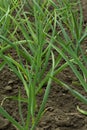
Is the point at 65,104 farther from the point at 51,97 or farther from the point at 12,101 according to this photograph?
the point at 12,101

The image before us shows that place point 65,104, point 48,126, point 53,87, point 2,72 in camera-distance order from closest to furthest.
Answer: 1. point 48,126
2. point 65,104
3. point 53,87
4. point 2,72

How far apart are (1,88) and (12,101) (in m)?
0.11

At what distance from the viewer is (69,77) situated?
53.7 inches

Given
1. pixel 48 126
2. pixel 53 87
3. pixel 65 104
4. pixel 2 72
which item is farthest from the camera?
pixel 2 72

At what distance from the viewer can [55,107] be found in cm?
117

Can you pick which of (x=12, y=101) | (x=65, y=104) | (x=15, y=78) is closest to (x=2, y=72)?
(x=15, y=78)

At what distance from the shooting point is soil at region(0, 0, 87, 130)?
107cm

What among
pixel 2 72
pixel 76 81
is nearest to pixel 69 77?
pixel 76 81

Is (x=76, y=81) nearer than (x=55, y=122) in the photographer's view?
No

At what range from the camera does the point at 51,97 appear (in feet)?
4.04

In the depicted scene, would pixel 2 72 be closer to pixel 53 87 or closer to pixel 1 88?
pixel 1 88

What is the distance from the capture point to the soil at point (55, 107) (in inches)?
42.2

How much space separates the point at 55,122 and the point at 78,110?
10 cm

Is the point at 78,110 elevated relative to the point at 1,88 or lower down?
lower down
